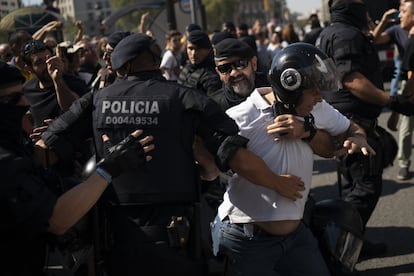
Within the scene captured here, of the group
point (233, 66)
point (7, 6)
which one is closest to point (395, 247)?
point (233, 66)

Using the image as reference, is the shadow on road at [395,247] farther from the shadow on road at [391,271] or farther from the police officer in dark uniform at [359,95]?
the police officer in dark uniform at [359,95]

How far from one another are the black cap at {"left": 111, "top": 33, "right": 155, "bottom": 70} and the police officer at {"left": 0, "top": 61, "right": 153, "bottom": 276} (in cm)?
40

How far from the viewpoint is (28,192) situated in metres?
2.19

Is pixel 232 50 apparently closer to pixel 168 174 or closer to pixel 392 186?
pixel 168 174

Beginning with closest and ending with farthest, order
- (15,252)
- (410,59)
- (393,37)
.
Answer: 1. (15,252)
2. (410,59)
3. (393,37)

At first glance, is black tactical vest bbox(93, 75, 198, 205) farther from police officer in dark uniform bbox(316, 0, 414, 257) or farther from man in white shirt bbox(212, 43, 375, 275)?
police officer in dark uniform bbox(316, 0, 414, 257)

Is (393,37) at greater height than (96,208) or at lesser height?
lesser

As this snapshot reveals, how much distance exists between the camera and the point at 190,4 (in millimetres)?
14789

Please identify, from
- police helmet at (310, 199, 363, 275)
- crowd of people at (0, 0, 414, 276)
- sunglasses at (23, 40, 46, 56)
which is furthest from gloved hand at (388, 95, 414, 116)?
sunglasses at (23, 40, 46, 56)

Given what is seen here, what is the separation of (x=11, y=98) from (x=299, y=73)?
1.26 m

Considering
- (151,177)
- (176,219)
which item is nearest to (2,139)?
(151,177)

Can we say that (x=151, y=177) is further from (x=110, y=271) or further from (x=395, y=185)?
(x=395, y=185)

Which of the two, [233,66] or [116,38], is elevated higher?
[116,38]

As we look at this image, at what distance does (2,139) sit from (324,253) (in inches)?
64.0
